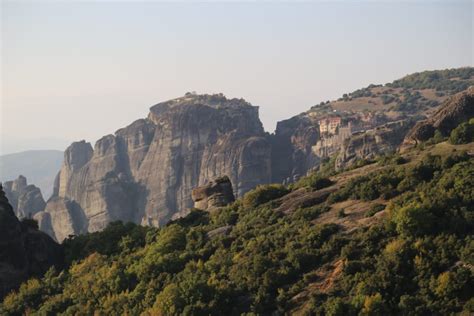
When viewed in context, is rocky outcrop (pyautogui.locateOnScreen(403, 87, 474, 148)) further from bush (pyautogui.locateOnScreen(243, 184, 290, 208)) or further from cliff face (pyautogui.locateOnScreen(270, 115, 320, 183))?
cliff face (pyautogui.locateOnScreen(270, 115, 320, 183))

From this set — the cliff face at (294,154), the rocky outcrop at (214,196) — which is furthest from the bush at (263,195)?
the cliff face at (294,154)

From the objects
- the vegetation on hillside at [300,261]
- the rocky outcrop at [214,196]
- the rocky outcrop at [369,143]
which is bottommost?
the vegetation on hillside at [300,261]

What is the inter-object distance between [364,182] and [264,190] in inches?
Answer: 429

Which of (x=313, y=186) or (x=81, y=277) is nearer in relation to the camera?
(x=81, y=277)

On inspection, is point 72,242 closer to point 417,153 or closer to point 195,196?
point 195,196

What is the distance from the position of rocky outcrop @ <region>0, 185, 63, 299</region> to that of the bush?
17668mm

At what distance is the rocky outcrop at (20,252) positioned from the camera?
211 ft

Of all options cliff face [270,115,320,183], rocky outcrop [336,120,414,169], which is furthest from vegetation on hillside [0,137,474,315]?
cliff face [270,115,320,183]

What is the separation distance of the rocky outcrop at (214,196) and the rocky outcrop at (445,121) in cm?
1779

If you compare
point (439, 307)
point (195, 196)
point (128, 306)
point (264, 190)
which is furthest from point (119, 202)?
point (439, 307)

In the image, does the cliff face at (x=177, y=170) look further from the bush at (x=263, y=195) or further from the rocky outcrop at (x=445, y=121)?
the bush at (x=263, y=195)

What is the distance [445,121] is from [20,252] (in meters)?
40.5

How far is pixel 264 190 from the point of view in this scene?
6731 centimetres

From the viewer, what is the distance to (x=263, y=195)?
66.7 m
